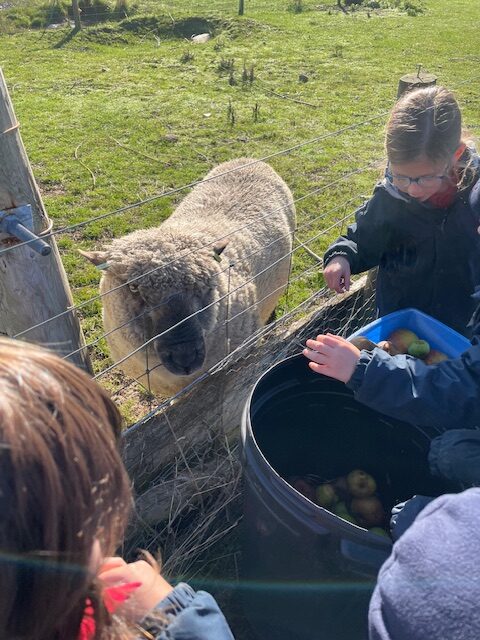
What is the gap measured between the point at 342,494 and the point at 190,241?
77.0 inches

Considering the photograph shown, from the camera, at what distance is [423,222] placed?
128 inches

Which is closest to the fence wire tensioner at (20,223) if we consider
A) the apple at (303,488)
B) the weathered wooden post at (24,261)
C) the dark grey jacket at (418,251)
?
the weathered wooden post at (24,261)

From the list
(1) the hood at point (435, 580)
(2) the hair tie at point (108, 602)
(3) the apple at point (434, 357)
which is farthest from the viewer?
(3) the apple at point (434, 357)

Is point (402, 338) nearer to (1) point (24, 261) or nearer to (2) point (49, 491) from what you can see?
(1) point (24, 261)

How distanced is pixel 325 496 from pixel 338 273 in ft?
4.56

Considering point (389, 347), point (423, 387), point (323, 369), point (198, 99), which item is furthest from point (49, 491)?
point (198, 99)

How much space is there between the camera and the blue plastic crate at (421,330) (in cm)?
296

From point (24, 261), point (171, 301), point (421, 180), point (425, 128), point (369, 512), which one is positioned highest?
point (425, 128)

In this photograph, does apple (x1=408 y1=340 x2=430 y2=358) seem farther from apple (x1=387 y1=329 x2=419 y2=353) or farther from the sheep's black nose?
the sheep's black nose

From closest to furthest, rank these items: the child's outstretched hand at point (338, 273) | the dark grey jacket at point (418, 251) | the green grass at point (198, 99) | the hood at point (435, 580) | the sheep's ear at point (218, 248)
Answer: the hood at point (435, 580)
the dark grey jacket at point (418, 251)
the child's outstretched hand at point (338, 273)
the sheep's ear at point (218, 248)
the green grass at point (198, 99)

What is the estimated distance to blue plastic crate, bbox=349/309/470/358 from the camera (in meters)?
2.96

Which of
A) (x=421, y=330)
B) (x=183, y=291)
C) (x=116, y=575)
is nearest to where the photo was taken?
(x=116, y=575)

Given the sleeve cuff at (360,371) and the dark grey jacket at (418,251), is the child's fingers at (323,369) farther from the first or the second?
the dark grey jacket at (418,251)

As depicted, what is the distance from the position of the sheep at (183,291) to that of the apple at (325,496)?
41.8 inches
